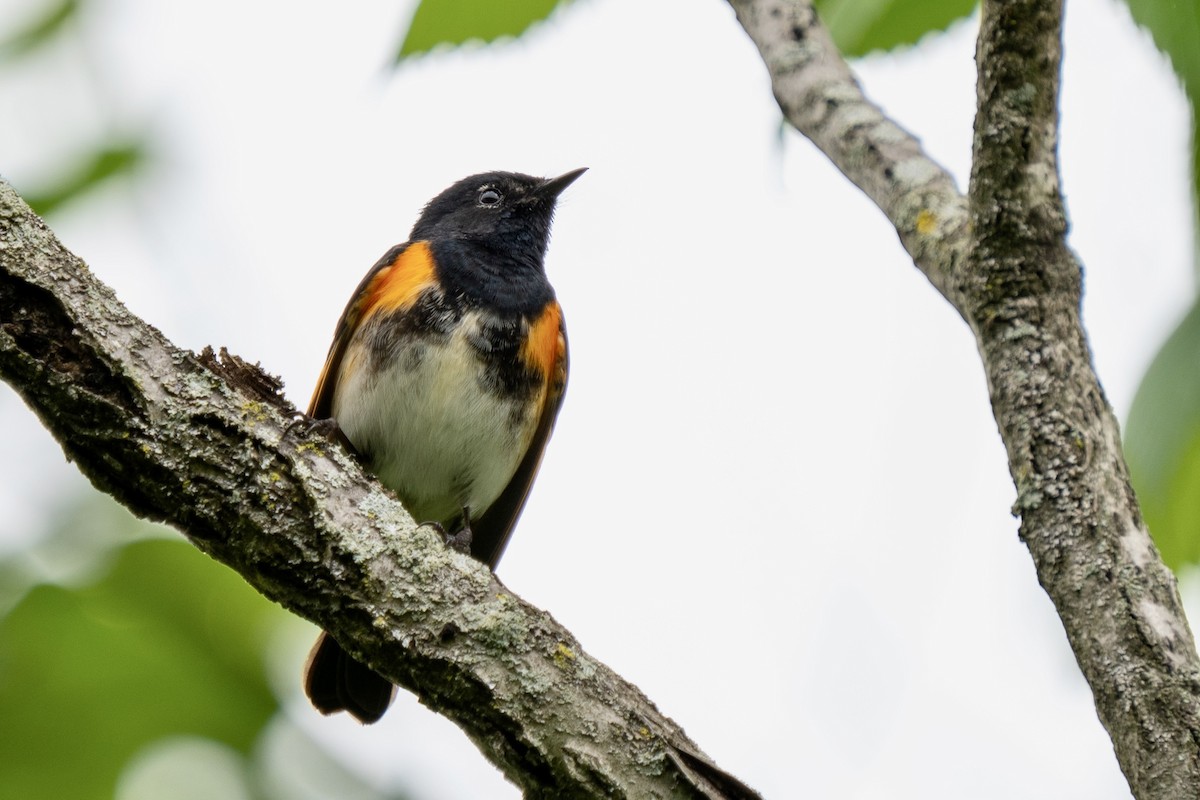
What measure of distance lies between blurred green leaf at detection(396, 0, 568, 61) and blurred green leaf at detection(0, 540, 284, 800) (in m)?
1.34

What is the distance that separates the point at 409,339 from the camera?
4.25 m

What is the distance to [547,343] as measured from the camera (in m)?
4.59

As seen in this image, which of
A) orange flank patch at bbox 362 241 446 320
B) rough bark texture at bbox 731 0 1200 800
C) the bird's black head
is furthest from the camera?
the bird's black head

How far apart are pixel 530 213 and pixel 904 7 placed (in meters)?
3.18

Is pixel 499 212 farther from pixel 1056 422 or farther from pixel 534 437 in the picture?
pixel 1056 422

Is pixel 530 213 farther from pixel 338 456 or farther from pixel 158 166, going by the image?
pixel 338 456

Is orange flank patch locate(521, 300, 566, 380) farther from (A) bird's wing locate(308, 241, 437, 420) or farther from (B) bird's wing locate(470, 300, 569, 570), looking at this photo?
(A) bird's wing locate(308, 241, 437, 420)

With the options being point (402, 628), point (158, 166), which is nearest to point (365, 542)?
point (402, 628)

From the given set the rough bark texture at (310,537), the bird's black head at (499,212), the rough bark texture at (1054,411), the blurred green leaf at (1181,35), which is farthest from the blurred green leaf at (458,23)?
the bird's black head at (499,212)

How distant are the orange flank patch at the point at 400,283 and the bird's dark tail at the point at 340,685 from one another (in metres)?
1.28

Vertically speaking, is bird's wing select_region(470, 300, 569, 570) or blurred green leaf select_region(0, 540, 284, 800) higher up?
bird's wing select_region(470, 300, 569, 570)

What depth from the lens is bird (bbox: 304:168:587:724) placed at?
423 centimetres

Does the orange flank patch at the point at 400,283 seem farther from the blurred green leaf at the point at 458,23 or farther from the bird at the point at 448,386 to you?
the blurred green leaf at the point at 458,23

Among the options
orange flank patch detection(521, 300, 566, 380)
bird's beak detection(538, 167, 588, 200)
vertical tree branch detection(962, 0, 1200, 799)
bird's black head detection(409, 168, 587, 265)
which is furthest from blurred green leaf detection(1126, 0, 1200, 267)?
bird's beak detection(538, 167, 588, 200)
